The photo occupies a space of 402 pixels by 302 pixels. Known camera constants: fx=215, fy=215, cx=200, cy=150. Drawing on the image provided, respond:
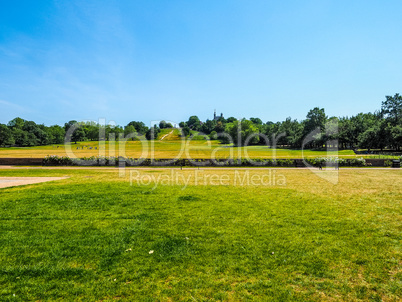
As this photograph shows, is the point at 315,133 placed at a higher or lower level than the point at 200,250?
higher

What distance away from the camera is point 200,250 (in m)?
4.82

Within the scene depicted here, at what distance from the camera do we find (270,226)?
6.12 metres

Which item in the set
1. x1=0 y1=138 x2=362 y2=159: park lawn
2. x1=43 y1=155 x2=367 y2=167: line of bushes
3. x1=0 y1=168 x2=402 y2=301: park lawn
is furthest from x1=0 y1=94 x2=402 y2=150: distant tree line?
x1=0 y1=168 x2=402 y2=301: park lawn

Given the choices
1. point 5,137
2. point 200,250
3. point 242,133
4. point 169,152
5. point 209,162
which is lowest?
point 200,250

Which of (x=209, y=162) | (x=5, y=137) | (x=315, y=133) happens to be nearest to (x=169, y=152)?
(x=209, y=162)

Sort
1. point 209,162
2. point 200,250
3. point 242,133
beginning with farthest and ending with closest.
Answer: point 242,133 → point 209,162 → point 200,250

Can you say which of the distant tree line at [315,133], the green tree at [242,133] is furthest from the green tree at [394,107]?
the green tree at [242,133]

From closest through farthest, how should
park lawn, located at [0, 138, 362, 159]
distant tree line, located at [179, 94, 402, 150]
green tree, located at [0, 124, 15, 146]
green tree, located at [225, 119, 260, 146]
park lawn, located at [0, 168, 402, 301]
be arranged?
park lawn, located at [0, 168, 402, 301] → park lawn, located at [0, 138, 362, 159] → distant tree line, located at [179, 94, 402, 150] → green tree, located at [0, 124, 15, 146] → green tree, located at [225, 119, 260, 146]

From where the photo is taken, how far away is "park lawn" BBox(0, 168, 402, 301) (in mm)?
3557

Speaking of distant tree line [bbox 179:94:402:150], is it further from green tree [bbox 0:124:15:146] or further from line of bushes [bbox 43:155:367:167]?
green tree [bbox 0:124:15:146]

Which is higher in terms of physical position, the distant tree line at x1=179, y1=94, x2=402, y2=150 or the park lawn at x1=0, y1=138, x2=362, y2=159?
the distant tree line at x1=179, y1=94, x2=402, y2=150

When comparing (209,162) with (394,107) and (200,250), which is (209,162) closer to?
(200,250)

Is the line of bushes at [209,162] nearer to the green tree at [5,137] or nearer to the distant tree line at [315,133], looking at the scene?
the distant tree line at [315,133]

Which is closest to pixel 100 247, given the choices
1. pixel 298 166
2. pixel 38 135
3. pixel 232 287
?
pixel 232 287
